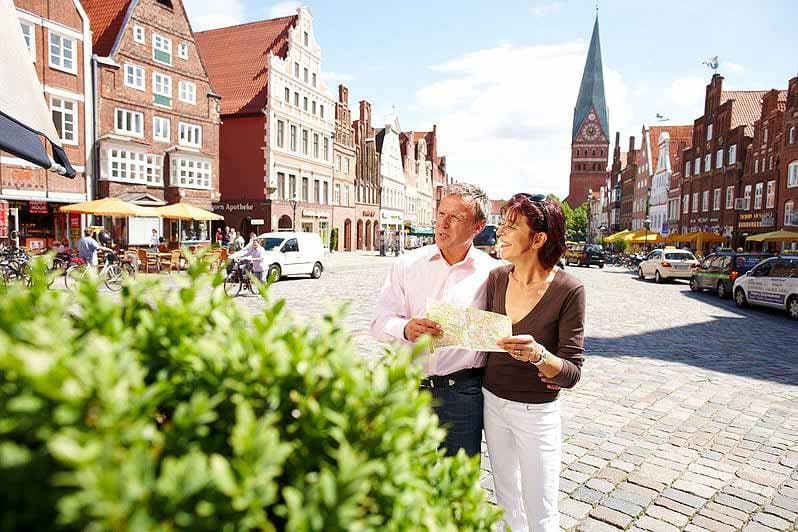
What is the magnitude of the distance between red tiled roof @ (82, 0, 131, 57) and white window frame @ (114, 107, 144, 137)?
289 cm

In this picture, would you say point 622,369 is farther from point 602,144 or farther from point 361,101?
point 602,144

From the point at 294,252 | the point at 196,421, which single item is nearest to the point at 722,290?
the point at 294,252

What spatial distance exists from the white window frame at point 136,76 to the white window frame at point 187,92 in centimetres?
245

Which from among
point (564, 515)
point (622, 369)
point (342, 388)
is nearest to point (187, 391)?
point (342, 388)

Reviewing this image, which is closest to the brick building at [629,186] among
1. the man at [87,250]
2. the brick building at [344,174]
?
the brick building at [344,174]

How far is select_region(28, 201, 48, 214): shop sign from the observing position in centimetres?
2455

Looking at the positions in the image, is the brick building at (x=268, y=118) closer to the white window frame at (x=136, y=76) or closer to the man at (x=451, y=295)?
the white window frame at (x=136, y=76)

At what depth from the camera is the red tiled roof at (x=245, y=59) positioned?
3956cm

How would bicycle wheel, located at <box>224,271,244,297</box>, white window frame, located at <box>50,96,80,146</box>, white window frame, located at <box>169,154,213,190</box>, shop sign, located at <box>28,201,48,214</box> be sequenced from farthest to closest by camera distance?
1. white window frame, located at <box>169,154,213,190</box>
2. white window frame, located at <box>50,96,80,146</box>
3. shop sign, located at <box>28,201,48,214</box>
4. bicycle wheel, located at <box>224,271,244,297</box>

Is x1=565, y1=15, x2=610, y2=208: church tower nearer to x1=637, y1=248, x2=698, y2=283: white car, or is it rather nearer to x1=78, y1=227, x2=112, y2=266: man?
x1=637, y1=248, x2=698, y2=283: white car

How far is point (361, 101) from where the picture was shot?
55.3 metres

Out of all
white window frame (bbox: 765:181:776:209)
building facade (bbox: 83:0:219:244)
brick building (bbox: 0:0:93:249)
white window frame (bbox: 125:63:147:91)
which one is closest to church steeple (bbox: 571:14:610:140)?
white window frame (bbox: 765:181:776:209)

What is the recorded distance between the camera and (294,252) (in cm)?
2175

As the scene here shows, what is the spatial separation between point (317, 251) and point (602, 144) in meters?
113
